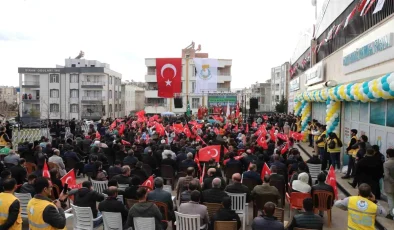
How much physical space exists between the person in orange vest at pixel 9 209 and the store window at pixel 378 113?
34.3ft

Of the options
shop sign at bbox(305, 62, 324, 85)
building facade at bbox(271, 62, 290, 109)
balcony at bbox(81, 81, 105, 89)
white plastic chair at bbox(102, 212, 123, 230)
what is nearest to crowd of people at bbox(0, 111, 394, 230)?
white plastic chair at bbox(102, 212, 123, 230)

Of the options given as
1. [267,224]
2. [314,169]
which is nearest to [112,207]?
[267,224]

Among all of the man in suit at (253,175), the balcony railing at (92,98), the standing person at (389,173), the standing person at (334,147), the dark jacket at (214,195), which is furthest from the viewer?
the balcony railing at (92,98)

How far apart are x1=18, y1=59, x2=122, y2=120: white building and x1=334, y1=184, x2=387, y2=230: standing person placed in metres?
56.5

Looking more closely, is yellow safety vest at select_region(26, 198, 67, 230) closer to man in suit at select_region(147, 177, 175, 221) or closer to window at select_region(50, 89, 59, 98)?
man in suit at select_region(147, 177, 175, 221)

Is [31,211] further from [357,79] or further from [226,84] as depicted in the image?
[226,84]

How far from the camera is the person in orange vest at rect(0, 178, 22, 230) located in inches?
227

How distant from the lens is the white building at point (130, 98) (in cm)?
7675

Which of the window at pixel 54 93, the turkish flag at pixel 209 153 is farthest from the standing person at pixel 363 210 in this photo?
the window at pixel 54 93

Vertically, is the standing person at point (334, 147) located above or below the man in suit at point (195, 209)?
above

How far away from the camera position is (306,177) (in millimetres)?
8672

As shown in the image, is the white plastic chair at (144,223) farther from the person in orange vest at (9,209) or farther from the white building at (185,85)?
the white building at (185,85)

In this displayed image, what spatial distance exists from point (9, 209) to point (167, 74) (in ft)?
93.1

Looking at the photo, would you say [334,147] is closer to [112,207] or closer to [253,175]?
[253,175]
